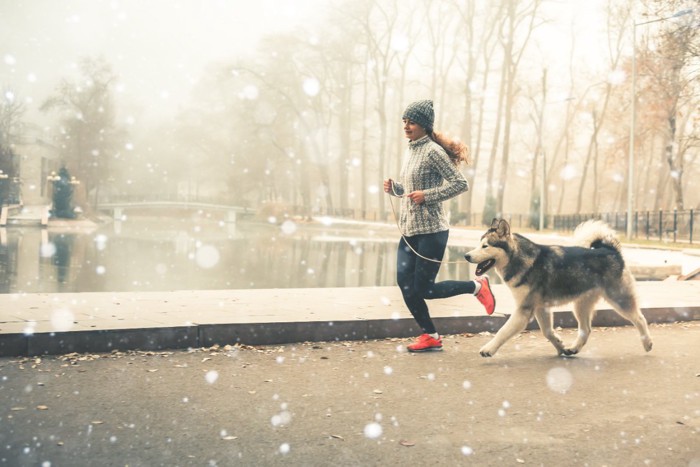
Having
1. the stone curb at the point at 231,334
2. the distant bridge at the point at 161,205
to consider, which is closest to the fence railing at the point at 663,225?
the stone curb at the point at 231,334

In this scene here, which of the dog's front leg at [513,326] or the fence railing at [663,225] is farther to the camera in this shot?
the fence railing at [663,225]

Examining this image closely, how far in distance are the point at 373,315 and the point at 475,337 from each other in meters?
1.10

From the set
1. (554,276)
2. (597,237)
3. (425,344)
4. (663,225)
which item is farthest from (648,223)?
(425,344)

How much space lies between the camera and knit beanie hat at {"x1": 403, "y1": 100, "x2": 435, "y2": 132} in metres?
7.04

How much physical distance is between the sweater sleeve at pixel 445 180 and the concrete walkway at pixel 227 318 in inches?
67.7

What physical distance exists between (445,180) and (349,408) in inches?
105

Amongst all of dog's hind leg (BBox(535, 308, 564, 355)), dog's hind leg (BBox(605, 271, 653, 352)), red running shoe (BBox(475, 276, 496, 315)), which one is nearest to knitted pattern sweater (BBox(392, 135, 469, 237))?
red running shoe (BBox(475, 276, 496, 315))

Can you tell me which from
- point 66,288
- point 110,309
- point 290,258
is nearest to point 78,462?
point 110,309

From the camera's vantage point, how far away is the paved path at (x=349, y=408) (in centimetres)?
405

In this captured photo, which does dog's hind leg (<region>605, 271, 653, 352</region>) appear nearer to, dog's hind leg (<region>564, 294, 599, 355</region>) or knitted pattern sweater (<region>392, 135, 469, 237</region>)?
dog's hind leg (<region>564, 294, 599, 355</region>)

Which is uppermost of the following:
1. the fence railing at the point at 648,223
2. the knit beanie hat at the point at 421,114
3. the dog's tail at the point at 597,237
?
the knit beanie hat at the point at 421,114

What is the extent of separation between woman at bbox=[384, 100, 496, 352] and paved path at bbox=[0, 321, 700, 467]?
57cm

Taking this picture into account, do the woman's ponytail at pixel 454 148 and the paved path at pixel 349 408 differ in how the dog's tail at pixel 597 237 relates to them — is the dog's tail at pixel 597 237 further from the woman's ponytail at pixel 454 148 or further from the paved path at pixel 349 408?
the woman's ponytail at pixel 454 148

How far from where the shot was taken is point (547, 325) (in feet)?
23.3
